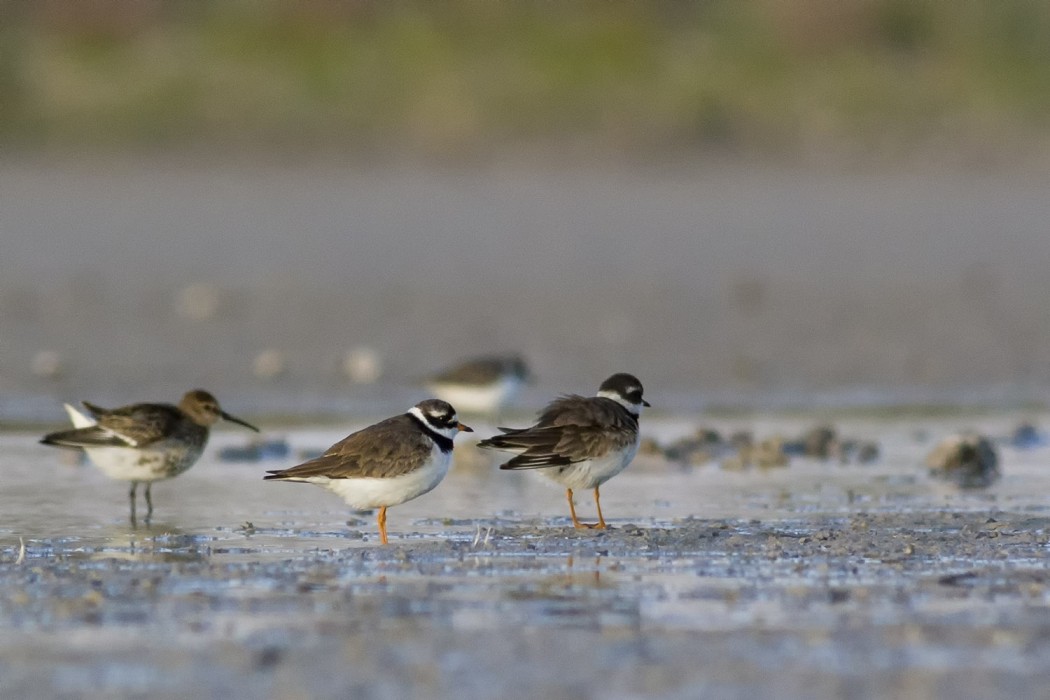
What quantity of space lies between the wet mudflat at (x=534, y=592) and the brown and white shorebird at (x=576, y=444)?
0.33 meters

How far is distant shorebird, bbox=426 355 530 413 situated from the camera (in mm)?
15086

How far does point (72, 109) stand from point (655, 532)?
918 inches

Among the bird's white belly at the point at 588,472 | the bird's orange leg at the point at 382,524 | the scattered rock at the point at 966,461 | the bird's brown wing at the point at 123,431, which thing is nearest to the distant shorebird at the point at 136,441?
the bird's brown wing at the point at 123,431

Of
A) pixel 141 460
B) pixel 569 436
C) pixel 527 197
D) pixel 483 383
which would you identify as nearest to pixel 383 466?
pixel 569 436

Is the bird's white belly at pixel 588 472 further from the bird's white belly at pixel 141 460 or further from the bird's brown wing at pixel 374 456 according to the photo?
the bird's white belly at pixel 141 460

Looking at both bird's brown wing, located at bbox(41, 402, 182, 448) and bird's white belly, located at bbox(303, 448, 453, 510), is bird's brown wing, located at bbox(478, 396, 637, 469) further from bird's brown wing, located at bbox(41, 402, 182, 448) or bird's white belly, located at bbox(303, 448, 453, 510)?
bird's brown wing, located at bbox(41, 402, 182, 448)

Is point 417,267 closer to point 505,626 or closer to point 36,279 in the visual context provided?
point 36,279

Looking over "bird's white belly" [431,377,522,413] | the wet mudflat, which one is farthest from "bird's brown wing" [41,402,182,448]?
"bird's white belly" [431,377,522,413]

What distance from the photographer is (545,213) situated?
2597 cm

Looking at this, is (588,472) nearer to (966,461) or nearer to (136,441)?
(136,441)

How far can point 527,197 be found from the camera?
Result: 27.4 meters

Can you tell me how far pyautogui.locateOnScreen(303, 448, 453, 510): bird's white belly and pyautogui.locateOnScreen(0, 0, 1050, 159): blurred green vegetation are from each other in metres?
20.6

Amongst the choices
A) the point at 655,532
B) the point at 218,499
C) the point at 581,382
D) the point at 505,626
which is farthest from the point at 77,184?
the point at 505,626

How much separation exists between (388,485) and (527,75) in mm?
22657
